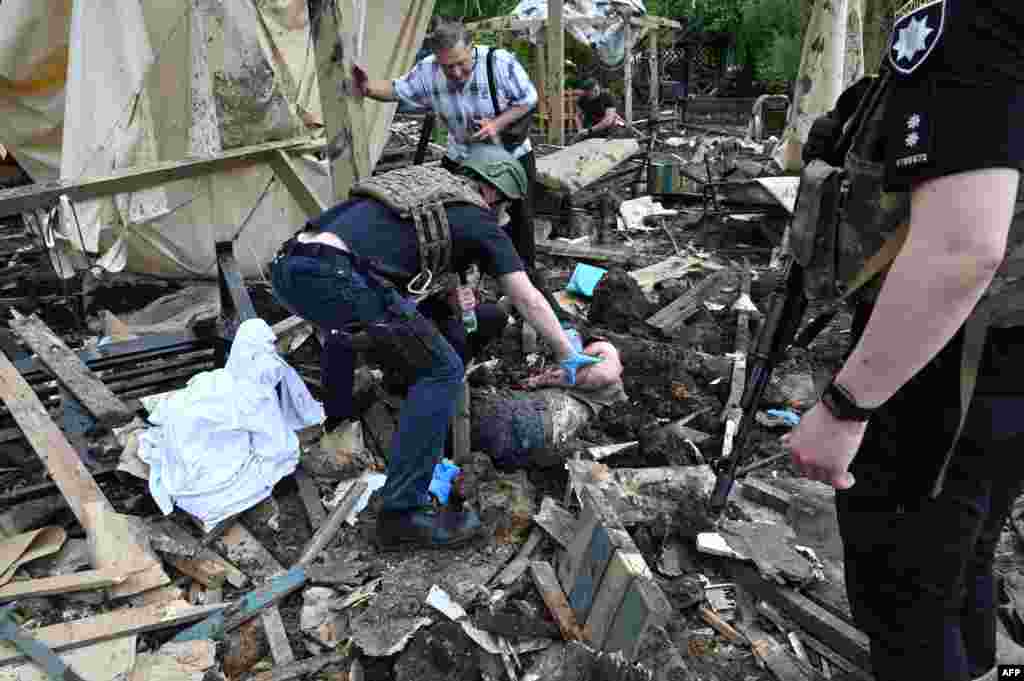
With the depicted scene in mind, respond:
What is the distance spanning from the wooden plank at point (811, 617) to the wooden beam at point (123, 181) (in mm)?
4161

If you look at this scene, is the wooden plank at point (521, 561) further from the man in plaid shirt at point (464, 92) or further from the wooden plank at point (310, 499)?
the man in plaid shirt at point (464, 92)

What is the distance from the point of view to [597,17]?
17625 millimetres

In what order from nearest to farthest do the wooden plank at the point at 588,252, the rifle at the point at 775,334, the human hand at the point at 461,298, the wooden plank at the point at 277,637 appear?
the rifle at the point at 775,334 < the wooden plank at the point at 277,637 < the human hand at the point at 461,298 < the wooden plank at the point at 588,252

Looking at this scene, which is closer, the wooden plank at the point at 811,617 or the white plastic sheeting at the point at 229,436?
the wooden plank at the point at 811,617

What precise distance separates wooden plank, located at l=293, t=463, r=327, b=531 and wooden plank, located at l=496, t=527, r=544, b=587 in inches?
40.7

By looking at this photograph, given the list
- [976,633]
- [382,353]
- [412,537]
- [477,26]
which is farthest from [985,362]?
[477,26]

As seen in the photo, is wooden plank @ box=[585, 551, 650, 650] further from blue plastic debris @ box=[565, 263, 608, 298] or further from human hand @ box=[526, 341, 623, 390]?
blue plastic debris @ box=[565, 263, 608, 298]

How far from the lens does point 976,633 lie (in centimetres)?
195

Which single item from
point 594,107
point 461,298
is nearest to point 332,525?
point 461,298

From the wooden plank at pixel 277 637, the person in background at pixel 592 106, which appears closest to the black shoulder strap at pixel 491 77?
the wooden plank at pixel 277 637

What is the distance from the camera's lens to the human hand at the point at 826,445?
5.33ft

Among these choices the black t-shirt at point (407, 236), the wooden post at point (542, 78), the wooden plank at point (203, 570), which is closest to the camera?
the black t-shirt at point (407, 236)

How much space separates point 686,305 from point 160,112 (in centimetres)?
495

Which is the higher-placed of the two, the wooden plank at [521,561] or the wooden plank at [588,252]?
the wooden plank at [588,252]
